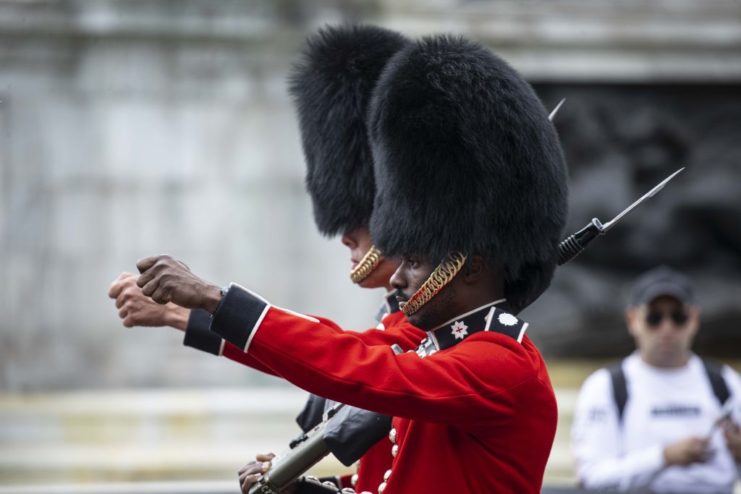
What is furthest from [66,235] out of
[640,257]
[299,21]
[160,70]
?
[640,257]

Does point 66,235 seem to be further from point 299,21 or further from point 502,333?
point 502,333

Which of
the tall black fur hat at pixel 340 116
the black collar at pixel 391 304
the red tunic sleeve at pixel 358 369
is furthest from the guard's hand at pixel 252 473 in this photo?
the tall black fur hat at pixel 340 116

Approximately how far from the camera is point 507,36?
30.1 ft

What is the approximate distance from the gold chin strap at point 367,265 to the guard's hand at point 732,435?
256 cm

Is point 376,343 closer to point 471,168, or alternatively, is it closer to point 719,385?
point 471,168

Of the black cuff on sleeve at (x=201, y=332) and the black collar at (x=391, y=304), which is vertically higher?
the black collar at (x=391, y=304)

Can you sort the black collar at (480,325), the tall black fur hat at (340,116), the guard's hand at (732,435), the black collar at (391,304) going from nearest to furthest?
1. the black collar at (480,325)
2. the black collar at (391,304)
3. the tall black fur hat at (340,116)
4. the guard's hand at (732,435)

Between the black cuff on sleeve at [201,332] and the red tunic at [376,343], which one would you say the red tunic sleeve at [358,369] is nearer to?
the red tunic at [376,343]

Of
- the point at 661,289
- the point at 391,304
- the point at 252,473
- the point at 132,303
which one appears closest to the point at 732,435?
the point at 661,289

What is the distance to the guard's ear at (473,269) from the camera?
3.31m

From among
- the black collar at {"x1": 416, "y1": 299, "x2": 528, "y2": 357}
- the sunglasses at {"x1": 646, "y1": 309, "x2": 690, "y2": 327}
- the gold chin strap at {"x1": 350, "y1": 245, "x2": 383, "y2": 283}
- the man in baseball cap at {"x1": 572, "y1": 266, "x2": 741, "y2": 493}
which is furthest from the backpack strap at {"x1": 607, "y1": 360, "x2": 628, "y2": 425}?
the black collar at {"x1": 416, "y1": 299, "x2": 528, "y2": 357}

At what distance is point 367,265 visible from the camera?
13.6 feet

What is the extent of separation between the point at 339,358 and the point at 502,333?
0.43 meters

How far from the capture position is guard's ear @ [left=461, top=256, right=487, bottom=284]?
3.31 meters
